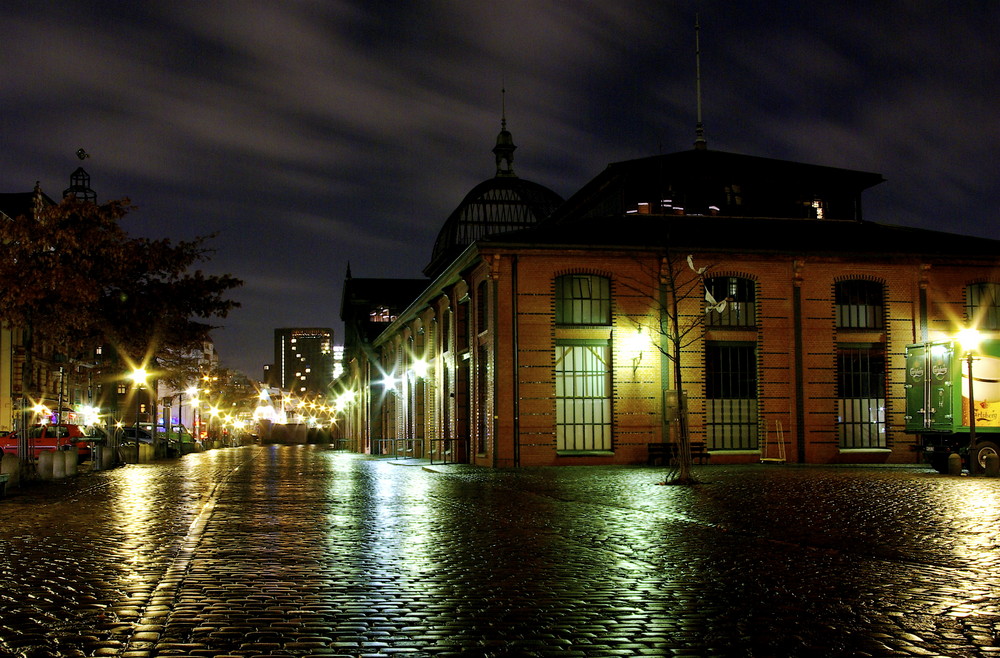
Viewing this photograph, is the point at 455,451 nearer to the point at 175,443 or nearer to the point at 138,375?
the point at 138,375

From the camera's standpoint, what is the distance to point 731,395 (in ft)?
106

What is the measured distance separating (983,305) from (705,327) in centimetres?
973

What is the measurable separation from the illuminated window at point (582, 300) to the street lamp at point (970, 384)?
10.3m

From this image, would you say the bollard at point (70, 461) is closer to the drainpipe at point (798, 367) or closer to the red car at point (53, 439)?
the red car at point (53, 439)

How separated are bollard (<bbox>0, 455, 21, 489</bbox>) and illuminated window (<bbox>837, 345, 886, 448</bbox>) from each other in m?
23.7

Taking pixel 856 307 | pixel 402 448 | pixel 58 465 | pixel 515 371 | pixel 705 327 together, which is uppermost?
pixel 856 307

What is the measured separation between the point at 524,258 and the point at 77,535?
2014cm

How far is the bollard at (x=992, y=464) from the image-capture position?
80.0ft

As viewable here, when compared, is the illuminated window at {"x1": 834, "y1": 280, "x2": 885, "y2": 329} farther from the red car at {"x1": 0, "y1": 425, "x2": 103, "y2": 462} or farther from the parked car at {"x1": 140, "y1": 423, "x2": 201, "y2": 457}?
the parked car at {"x1": 140, "y1": 423, "x2": 201, "y2": 457}

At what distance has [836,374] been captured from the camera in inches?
1291

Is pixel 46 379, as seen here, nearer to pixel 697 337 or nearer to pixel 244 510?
pixel 697 337

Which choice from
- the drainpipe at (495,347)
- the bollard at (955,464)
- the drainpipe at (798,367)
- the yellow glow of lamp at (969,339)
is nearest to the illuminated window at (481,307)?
the drainpipe at (495,347)

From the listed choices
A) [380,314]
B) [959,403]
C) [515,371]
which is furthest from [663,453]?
[380,314]

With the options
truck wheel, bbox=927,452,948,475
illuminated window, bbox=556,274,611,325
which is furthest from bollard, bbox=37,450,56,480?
truck wheel, bbox=927,452,948,475
